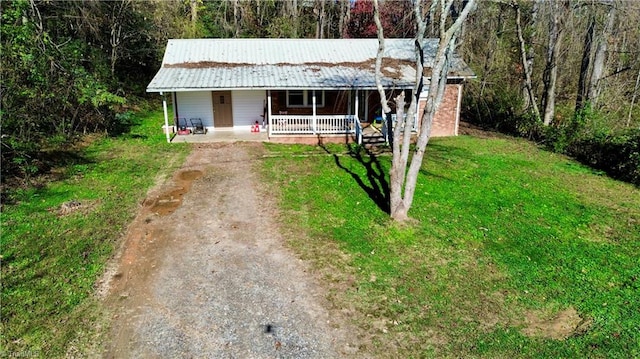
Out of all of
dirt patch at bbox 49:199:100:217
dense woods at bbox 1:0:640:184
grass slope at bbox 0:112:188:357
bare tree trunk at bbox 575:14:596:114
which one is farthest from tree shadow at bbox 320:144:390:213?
bare tree trunk at bbox 575:14:596:114

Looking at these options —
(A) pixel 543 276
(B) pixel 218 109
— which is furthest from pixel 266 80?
(A) pixel 543 276

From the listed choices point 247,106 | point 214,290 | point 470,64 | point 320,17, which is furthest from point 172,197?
point 320,17

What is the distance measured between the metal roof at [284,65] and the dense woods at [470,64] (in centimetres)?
175

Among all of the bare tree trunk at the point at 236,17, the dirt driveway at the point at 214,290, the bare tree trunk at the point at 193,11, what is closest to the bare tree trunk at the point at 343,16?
the bare tree trunk at the point at 236,17

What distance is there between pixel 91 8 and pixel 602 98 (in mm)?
25263

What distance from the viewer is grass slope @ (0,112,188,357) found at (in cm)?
631

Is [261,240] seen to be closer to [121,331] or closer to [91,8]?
[121,331]

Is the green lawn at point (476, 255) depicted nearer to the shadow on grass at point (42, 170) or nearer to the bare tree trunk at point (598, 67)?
the bare tree trunk at point (598, 67)

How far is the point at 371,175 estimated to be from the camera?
45.7 feet

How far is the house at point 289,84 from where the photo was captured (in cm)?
1802

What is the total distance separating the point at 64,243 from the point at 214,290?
142 inches

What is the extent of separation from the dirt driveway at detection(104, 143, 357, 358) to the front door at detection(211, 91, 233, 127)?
8.62m

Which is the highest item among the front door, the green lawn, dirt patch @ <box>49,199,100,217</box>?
the front door

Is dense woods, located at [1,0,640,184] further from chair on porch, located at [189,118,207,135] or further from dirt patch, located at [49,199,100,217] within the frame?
chair on porch, located at [189,118,207,135]
